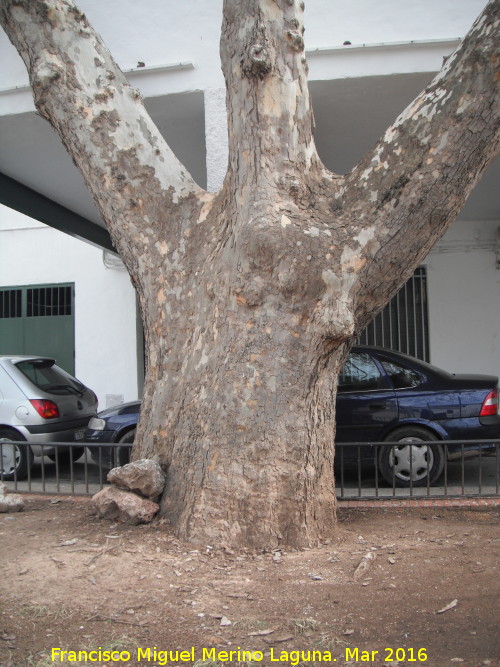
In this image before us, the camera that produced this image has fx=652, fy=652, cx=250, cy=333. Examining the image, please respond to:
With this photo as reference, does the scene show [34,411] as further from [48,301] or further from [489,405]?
[48,301]

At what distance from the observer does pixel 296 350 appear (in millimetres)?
4523

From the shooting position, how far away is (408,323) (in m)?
11.9

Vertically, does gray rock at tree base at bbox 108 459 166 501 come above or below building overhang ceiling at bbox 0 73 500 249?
below

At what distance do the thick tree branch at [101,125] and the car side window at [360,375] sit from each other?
10.9ft

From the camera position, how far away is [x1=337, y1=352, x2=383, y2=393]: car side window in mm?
7570

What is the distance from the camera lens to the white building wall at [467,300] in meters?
11.5

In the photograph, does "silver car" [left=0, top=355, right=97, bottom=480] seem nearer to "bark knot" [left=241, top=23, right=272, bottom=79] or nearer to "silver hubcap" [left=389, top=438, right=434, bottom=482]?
"silver hubcap" [left=389, top=438, right=434, bottom=482]

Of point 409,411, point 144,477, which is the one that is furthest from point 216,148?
point 144,477

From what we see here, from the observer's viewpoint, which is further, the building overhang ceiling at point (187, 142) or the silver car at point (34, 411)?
the silver car at point (34, 411)

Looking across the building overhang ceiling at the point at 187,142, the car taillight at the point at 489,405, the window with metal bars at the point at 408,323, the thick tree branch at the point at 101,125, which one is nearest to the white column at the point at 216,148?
the building overhang ceiling at the point at 187,142

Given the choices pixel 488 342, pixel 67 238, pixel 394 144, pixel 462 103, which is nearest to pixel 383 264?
pixel 394 144

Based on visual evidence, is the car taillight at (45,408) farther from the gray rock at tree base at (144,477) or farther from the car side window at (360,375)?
the gray rock at tree base at (144,477)

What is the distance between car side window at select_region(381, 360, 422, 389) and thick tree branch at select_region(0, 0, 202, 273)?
3553mm

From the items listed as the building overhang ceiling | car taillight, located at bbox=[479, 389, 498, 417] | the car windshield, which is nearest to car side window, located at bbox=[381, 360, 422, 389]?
car taillight, located at bbox=[479, 389, 498, 417]
